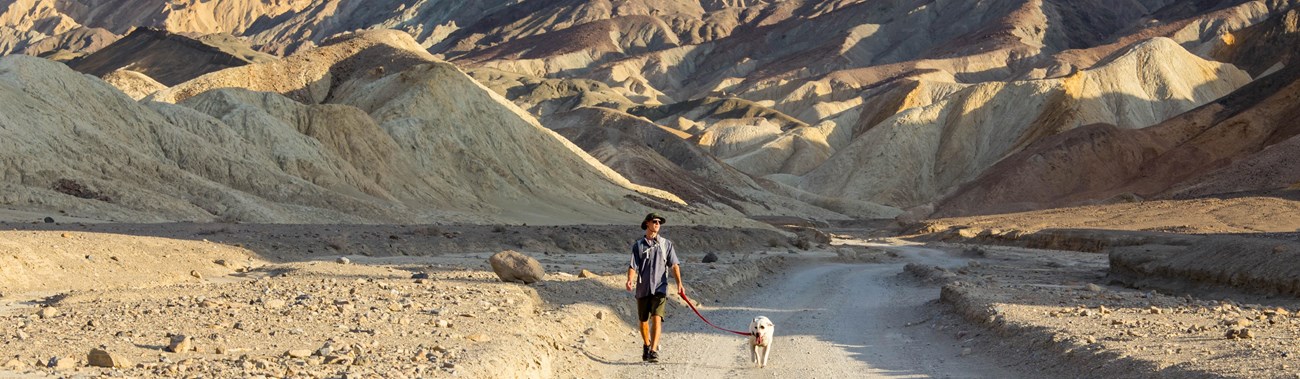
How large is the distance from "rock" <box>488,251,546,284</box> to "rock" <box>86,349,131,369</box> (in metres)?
9.25

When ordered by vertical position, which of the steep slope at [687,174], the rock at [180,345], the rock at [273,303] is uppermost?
the rock at [180,345]

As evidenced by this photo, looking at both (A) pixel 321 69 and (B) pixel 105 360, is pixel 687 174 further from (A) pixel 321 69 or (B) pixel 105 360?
(B) pixel 105 360

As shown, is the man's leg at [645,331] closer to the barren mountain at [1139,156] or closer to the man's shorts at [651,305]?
the man's shorts at [651,305]

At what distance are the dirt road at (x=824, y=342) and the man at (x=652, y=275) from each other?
33 centimetres

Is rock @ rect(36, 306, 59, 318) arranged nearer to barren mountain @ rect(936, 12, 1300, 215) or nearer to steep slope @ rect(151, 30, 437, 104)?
steep slope @ rect(151, 30, 437, 104)

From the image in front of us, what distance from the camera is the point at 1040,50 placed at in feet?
648

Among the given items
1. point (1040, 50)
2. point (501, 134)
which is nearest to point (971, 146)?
point (501, 134)

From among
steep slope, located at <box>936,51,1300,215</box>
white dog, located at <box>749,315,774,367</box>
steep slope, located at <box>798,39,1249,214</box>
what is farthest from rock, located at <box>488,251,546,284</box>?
steep slope, located at <box>798,39,1249,214</box>

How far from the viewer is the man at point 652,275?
12.6 m

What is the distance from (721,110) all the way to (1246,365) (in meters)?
156

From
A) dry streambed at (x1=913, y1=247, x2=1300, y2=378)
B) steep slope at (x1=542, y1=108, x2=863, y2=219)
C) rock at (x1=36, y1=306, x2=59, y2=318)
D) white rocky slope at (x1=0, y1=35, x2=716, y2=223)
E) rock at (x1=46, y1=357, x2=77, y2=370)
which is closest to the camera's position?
rock at (x1=46, y1=357, x2=77, y2=370)

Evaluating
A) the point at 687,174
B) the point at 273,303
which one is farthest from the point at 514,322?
the point at 687,174

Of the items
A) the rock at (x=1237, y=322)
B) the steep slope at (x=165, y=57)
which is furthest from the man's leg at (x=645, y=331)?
the steep slope at (x=165, y=57)

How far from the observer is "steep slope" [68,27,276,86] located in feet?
418
